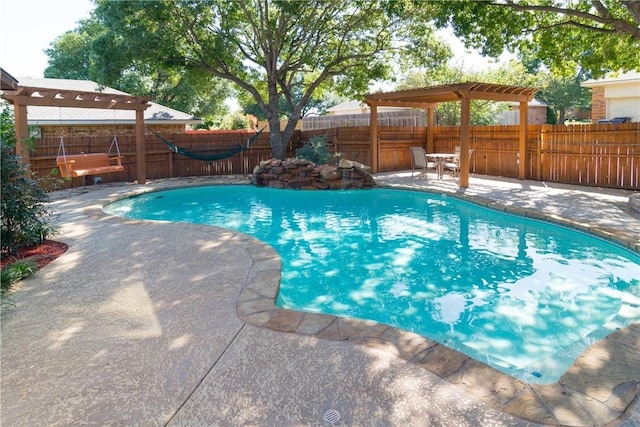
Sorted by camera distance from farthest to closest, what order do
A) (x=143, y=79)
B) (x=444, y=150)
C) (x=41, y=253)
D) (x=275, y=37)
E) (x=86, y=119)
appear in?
(x=143, y=79)
(x=444, y=150)
(x=86, y=119)
(x=275, y=37)
(x=41, y=253)

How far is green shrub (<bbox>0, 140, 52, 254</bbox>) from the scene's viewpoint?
15.0ft

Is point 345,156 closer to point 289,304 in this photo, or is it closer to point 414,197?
point 414,197

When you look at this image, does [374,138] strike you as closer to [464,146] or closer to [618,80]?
[464,146]

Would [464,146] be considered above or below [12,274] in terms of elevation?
above

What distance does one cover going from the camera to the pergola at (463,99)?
33.8 feet

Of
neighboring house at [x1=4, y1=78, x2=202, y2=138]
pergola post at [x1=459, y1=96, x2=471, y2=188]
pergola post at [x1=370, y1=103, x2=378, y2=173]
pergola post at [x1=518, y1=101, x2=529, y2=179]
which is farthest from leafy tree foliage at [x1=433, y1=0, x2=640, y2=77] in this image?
neighboring house at [x1=4, y1=78, x2=202, y2=138]

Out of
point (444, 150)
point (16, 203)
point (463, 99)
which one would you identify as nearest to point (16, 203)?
point (16, 203)

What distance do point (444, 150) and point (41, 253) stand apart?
463 inches

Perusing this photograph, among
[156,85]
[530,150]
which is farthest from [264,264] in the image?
[156,85]

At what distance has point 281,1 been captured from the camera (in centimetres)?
1005

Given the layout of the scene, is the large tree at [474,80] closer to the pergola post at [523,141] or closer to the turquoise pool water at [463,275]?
the pergola post at [523,141]

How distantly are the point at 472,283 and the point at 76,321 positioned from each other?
3.58 m

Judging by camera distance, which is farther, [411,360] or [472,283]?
[472,283]

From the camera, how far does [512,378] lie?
7.82ft
